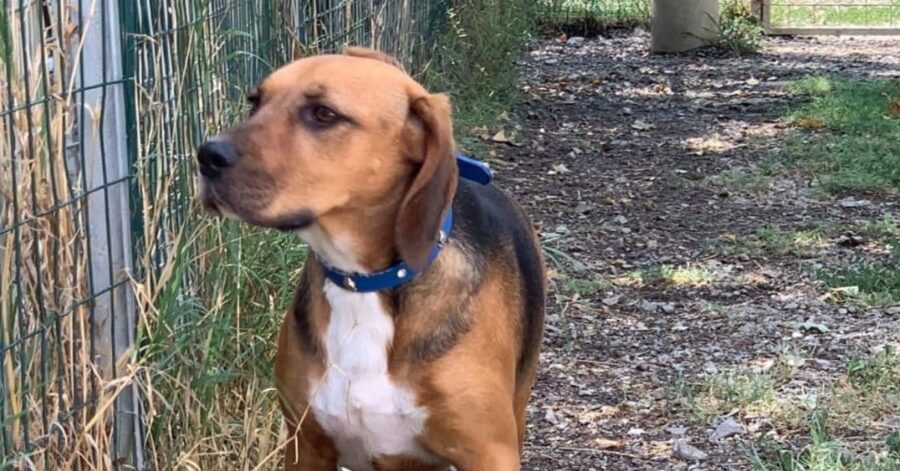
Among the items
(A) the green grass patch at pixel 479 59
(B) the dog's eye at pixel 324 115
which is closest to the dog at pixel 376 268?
(B) the dog's eye at pixel 324 115

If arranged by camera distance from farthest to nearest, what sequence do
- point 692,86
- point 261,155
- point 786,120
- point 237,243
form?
1. point 692,86
2. point 786,120
3. point 237,243
4. point 261,155

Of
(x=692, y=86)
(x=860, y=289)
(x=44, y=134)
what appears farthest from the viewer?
(x=692, y=86)

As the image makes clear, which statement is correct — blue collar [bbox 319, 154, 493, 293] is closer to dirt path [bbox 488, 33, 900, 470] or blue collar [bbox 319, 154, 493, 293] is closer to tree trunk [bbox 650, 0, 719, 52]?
dirt path [bbox 488, 33, 900, 470]

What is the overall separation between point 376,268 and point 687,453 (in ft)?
5.48

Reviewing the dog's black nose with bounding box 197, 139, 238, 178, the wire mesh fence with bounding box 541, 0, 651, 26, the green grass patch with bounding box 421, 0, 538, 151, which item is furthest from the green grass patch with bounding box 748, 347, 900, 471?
the wire mesh fence with bounding box 541, 0, 651, 26

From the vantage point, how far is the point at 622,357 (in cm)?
551


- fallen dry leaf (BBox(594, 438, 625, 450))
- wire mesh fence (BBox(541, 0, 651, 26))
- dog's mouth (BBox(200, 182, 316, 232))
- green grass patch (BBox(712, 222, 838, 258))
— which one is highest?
dog's mouth (BBox(200, 182, 316, 232))

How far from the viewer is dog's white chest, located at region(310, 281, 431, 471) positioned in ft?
10.8

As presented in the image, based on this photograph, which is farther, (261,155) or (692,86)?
(692,86)

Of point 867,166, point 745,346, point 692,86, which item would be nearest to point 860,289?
point 745,346

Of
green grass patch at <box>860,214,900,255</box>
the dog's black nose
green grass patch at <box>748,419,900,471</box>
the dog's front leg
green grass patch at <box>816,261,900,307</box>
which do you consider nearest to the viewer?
the dog's black nose

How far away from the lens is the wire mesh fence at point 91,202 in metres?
3.26

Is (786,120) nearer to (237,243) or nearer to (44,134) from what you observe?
(237,243)

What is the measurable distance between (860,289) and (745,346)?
32.9 inches
